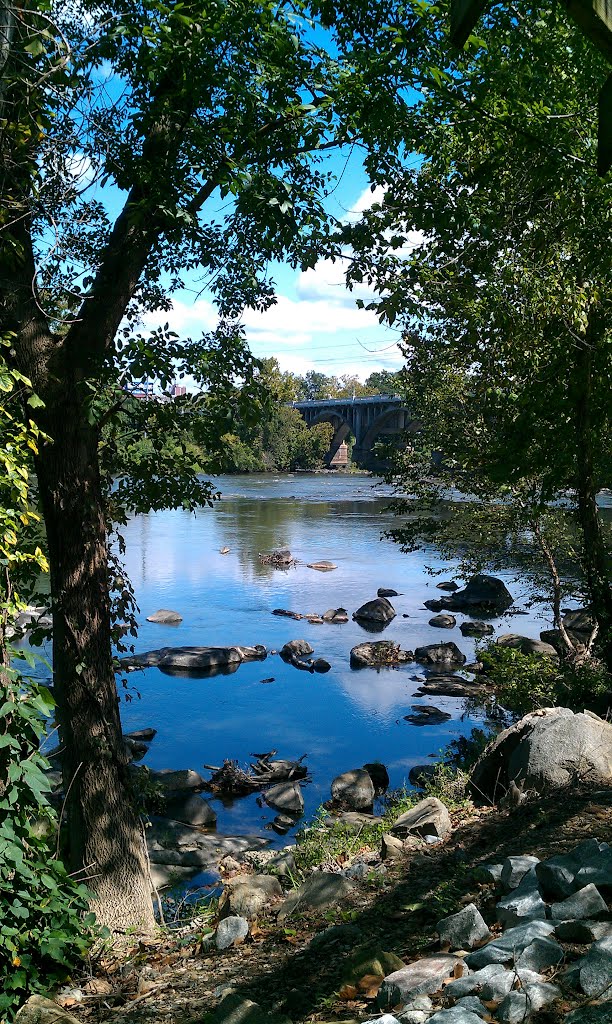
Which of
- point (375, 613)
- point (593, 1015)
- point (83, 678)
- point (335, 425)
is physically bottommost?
point (375, 613)

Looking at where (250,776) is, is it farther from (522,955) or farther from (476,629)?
(476,629)

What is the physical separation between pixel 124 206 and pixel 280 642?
1217 centimetres

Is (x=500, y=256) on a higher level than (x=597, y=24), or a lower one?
higher

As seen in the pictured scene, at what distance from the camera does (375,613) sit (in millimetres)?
18031

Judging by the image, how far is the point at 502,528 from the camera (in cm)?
1076

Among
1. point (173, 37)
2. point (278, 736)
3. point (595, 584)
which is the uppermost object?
point (173, 37)

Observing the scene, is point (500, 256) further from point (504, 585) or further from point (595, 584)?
point (504, 585)

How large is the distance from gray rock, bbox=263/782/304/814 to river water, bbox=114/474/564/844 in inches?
4.6

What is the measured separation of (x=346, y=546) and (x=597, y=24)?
26990 millimetres

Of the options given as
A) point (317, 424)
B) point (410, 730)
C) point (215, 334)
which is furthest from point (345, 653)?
point (317, 424)

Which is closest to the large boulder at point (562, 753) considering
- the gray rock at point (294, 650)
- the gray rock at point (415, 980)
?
the gray rock at point (415, 980)

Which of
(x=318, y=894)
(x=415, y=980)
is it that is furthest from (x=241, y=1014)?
(x=318, y=894)

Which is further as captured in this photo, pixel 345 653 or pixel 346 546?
pixel 346 546

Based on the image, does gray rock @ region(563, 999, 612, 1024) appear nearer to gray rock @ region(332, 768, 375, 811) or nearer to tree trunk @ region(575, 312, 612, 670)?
tree trunk @ region(575, 312, 612, 670)
